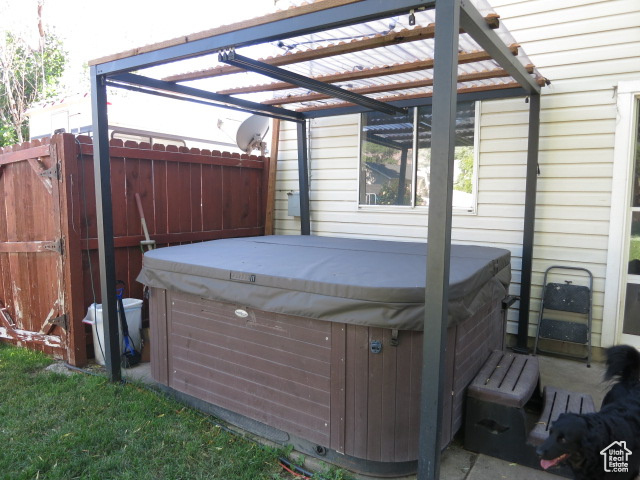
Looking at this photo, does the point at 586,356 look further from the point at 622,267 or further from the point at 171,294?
the point at 171,294

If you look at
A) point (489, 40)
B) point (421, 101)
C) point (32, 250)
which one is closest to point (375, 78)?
point (421, 101)

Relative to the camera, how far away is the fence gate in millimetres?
3817

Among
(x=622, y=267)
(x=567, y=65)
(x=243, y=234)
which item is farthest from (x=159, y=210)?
(x=622, y=267)

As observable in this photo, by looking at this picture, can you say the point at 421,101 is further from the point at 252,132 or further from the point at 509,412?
the point at 509,412

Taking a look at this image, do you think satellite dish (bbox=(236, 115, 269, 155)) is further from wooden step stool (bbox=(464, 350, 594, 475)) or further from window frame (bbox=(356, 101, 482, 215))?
wooden step stool (bbox=(464, 350, 594, 475))

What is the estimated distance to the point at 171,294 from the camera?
3.05 meters

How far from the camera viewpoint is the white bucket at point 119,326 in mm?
3762

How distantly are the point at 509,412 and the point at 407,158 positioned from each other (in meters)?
2.85

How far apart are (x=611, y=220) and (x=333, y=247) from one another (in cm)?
228

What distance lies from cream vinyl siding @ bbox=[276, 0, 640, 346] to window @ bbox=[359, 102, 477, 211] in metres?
0.14

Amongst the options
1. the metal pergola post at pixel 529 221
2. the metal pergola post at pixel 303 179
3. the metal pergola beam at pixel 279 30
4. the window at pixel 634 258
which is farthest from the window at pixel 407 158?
the metal pergola beam at pixel 279 30

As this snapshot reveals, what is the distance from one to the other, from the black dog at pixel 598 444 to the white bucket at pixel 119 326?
3.32 m

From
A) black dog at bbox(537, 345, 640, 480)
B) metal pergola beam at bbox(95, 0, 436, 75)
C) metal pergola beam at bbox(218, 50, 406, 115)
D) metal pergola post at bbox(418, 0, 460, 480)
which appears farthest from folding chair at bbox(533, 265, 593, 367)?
metal pergola beam at bbox(95, 0, 436, 75)

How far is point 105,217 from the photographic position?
3.36 meters
